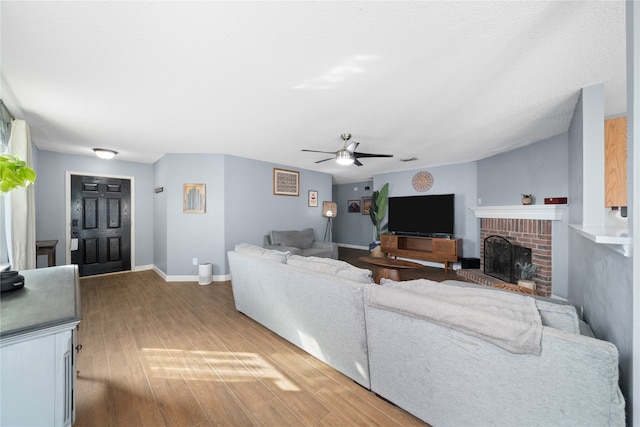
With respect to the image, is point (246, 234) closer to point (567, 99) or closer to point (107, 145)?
point (107, 145)

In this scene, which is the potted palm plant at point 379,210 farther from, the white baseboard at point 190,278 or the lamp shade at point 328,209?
the white baseboard at point 190,278

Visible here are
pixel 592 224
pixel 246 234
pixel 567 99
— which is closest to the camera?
pixel 592 224

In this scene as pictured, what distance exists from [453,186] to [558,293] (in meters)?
2.70

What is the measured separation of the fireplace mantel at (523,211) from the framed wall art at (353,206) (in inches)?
148

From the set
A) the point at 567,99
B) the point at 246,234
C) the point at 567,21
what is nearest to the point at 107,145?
the point at 246,234

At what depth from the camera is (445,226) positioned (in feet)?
17.6

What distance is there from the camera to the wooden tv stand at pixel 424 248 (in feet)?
16.7

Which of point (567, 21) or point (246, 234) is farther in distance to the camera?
point (246, 234)

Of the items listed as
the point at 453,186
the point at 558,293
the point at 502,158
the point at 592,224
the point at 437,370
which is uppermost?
the point at 502,158

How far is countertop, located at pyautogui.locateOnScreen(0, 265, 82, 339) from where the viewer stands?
0.97 meters

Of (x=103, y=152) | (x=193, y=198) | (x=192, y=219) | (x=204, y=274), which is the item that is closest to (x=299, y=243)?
(x=204, y=274)

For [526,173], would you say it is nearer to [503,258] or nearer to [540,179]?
[540,179]

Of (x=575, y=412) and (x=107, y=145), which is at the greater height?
(x=107, y=145)

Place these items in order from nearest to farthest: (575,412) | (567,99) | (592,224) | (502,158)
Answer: (575,412)
(592,224)
(567,99)
(502,158)
